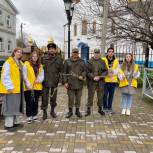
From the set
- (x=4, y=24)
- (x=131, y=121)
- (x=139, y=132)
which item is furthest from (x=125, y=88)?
(x=4, y=24)

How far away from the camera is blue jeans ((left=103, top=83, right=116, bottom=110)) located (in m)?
7.07

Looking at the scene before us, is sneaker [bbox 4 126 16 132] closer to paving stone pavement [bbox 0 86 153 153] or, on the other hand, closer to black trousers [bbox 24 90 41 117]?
paving stone pavement [bbox 0 86 153 153]

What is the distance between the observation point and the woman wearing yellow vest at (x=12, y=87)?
17.9 feet

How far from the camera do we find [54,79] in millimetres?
6426

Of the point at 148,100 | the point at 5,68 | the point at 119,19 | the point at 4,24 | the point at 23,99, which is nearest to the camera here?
the point at 5,68

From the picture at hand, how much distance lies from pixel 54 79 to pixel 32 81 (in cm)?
61

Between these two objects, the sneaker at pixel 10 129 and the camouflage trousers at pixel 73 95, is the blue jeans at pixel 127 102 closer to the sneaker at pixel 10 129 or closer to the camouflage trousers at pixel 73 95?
the camouflage trousers at pixel 73 95

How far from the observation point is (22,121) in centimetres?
637

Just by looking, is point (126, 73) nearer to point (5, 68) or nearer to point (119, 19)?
point (5, 68)

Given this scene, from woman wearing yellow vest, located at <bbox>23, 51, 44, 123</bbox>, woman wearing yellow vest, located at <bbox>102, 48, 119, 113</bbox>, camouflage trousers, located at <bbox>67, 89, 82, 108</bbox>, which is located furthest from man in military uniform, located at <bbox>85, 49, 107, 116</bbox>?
woman wearing yellow vest, located at <bbox>23, 51, 44, 123</bbox>

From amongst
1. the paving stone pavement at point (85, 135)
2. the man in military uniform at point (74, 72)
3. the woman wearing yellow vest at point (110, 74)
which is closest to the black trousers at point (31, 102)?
the paving stone pavement at point (85, 135)

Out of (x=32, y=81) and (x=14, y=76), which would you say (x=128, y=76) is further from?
(x=14, y=76)

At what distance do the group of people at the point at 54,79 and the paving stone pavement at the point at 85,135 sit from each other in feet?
1.18

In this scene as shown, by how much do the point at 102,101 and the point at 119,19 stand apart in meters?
5.75
